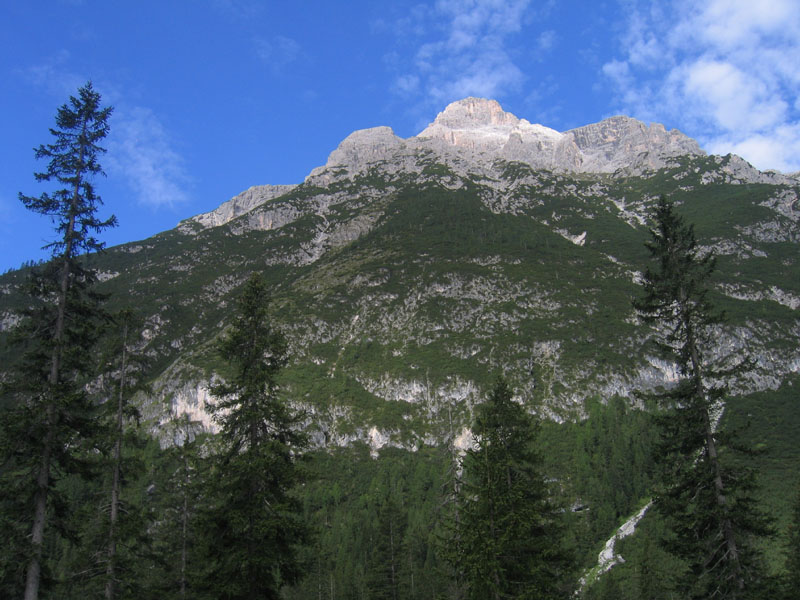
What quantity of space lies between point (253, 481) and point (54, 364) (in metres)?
7.19

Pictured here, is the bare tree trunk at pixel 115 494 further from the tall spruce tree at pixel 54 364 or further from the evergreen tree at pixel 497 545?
the evergreen tree at pixel 497 545

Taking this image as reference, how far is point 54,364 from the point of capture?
15578 millimetres

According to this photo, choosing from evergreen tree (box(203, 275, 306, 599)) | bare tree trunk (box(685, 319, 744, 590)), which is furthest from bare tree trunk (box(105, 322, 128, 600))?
bare tree trunk (box(685, 319, 744, 590))

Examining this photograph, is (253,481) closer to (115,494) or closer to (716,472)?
(115,494)

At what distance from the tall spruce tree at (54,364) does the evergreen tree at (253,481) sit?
4472 mm

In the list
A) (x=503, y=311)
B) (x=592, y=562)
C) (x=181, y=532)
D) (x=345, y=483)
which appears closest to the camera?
(x=181, y=532)

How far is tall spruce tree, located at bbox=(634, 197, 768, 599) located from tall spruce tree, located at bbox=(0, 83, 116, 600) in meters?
19.0

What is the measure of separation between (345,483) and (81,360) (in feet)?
383

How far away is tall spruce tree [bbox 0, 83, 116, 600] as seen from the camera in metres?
14.4

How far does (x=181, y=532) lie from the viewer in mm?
26141

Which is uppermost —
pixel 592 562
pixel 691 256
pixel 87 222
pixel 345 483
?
pixel 87 222

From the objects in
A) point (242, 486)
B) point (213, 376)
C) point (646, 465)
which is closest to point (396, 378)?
point (213, 376)

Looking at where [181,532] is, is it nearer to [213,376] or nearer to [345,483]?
[345,483]

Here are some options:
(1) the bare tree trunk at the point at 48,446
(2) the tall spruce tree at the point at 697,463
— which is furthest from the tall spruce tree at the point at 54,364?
(2) the tall spruce tree at the point at 697,463
